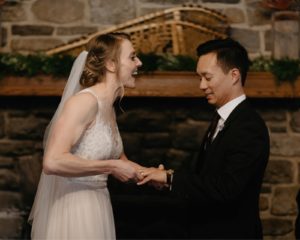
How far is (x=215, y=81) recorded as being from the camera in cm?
246

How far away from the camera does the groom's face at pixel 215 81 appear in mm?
2451

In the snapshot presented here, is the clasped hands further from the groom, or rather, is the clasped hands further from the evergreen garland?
the evergreen garland

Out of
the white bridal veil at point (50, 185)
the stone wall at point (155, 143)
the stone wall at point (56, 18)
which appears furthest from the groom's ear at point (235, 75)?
the stone wall at point (56, 18)

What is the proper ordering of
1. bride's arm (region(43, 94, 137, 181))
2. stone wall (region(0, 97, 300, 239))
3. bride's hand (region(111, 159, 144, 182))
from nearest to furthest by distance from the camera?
bride's arm (region(43, 94, 137, 181)) → bride's hand (region(111, 159, 144, 182)) → stone wall (region(0, 97, 300, 239))

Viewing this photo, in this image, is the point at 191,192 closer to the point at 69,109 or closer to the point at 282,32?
the point at 69,109

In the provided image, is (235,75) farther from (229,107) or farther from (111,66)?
(111,66)

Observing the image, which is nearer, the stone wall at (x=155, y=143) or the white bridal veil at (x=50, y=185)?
the white bridal veil at (x=50, y=185)

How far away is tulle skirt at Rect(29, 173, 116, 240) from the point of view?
2.44m

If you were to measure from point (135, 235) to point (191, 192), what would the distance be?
1.74 m

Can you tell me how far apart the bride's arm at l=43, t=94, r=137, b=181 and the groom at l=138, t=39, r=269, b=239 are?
0.24m

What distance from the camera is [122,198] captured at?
3965 millimetres

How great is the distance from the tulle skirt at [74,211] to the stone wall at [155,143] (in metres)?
1.39

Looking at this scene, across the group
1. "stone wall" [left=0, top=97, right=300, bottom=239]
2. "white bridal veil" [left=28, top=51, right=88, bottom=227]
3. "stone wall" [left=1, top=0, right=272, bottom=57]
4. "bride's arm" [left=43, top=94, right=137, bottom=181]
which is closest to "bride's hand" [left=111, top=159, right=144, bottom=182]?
"bride's arm" [left=43, top=94, right=137, bottom=181]

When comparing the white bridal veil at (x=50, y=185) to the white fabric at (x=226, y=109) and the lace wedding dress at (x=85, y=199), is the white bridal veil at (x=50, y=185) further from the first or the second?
the white fabric at (x=226, y=109)
